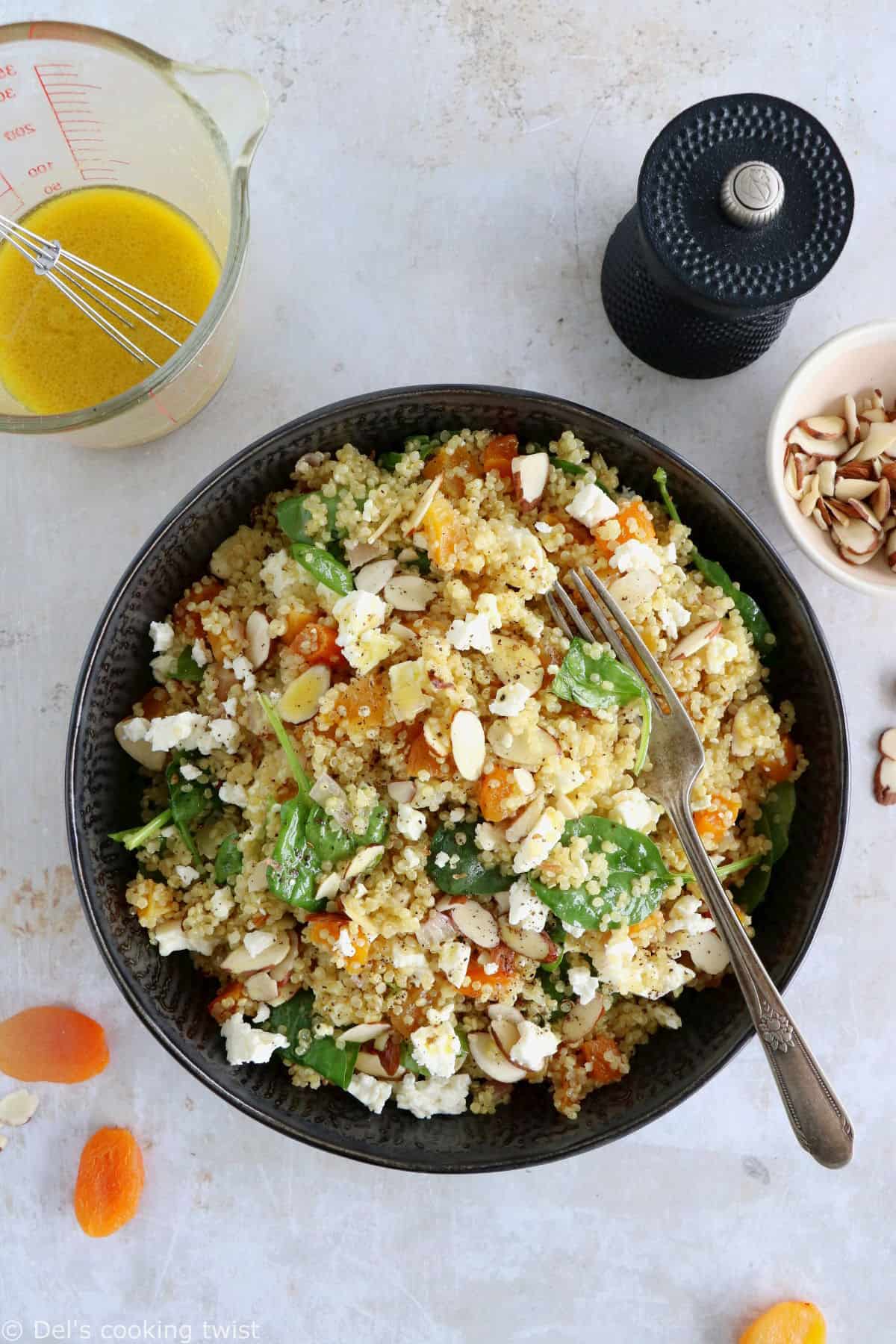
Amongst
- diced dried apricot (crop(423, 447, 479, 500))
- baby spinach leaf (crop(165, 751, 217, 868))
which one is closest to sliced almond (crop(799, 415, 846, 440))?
diced dried apricot (crop(423, 447, 479, 500))

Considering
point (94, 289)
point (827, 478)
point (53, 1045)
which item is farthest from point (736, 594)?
point (53, 1045)

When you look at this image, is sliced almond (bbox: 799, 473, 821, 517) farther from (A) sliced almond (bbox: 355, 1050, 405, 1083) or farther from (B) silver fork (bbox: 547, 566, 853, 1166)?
(A) sliced almond (bbox: 355, 1050, 405, 1083)

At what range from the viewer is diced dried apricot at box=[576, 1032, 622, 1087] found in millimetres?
1856

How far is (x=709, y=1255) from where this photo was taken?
2162 mm

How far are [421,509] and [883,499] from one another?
88 centimetres

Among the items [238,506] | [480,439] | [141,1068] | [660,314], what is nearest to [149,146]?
[238,506]

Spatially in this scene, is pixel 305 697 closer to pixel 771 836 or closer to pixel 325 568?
pixel 325 568

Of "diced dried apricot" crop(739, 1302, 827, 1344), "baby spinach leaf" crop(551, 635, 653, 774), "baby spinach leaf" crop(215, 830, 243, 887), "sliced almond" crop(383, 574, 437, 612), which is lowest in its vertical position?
"diced dried apricot" crop(739, 1302, 827, 1344)

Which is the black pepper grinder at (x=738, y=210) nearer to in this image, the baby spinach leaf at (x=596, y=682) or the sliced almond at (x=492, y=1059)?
the baby spinach leaf at (x=596, y=682)

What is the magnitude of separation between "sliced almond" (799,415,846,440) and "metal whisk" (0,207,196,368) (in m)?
1.17

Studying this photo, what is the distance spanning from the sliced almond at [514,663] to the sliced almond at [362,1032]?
627 mm

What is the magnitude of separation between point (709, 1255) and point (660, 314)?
1.88 metres

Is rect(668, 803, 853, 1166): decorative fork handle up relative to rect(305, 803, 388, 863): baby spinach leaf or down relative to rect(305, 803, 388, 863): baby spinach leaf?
down

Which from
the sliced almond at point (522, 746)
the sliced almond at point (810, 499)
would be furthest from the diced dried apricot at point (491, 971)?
the sliced almond at point (810, 499)
